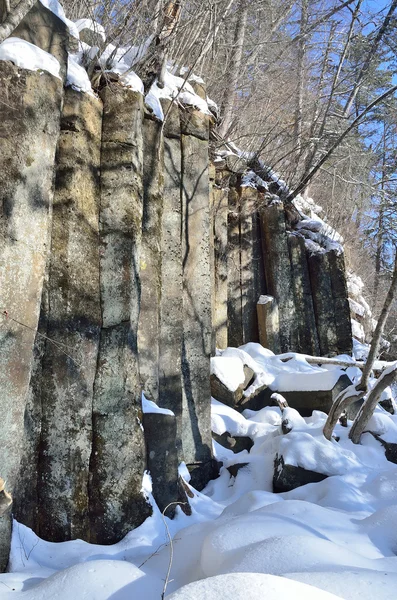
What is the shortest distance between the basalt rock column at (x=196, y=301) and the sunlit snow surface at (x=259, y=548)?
0.56m

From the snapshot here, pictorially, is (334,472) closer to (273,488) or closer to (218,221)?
(273,488)

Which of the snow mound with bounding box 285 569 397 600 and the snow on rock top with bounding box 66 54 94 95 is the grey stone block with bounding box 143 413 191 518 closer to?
the snow mound with bounding box 285 569 397 600

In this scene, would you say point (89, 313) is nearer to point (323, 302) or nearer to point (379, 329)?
point (379, 329)

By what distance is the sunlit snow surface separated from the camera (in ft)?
7.28

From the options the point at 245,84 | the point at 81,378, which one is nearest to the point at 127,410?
the point at 81,378

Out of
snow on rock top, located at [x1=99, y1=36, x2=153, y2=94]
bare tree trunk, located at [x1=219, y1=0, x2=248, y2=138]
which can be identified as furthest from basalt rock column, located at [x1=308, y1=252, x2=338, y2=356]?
snow on rock top, located at [x1=99, y1=36, x2=153, y2=94]

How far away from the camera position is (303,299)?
11.1 meters

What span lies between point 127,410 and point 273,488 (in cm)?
233

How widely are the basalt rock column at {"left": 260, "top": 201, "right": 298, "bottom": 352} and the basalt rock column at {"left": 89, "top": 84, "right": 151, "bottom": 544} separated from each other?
6.01 m

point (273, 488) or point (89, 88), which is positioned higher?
point (89, 88)

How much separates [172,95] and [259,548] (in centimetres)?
578

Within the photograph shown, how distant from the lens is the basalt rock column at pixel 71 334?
3.93 m

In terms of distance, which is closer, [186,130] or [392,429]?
[392,429]

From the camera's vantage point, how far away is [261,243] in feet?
35.8
